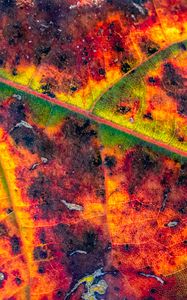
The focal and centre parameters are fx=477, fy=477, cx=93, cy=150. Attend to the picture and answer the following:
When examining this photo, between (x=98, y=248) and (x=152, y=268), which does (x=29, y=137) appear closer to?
(x=98, y=248)

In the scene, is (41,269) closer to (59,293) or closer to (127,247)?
(59,293)

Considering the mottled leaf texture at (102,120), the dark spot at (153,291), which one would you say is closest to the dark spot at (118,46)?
the mottled leaf texture at (102,120)

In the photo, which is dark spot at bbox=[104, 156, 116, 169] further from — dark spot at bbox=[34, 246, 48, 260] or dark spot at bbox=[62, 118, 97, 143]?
dark spot at bbox=[34, 246, 48, 260]

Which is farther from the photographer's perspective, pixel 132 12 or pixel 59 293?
pixel 59 293

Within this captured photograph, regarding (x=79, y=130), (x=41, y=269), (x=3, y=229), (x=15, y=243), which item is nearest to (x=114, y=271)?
(x=41, y=269)

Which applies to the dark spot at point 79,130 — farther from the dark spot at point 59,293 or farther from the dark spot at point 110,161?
the dark spot at point 59,293
